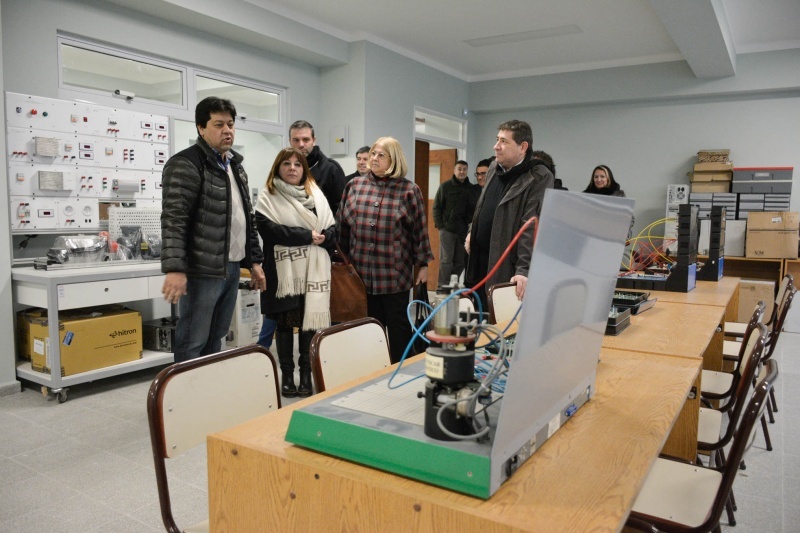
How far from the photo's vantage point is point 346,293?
10.1 feet

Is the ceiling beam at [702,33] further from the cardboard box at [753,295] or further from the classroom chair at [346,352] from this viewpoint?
the classroom chair at [346,352]

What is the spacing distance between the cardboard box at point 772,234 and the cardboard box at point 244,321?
15.7 ft

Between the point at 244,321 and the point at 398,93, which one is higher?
the point at 398,93

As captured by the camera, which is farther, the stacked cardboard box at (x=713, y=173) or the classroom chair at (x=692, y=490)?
the stacked cardboard box at (x=713, y=173)

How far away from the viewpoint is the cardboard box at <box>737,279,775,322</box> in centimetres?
563

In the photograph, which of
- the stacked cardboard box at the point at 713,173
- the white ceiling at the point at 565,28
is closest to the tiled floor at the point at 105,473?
the white ceiling at the point at 565,28

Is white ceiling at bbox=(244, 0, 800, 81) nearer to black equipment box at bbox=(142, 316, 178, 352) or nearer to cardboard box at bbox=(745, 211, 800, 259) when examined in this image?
cardboard box at bbox=(745, 211, 800, 259)

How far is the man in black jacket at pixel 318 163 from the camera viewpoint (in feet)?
10.8

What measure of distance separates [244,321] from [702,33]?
427 cm

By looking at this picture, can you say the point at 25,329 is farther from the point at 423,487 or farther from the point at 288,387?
the point at 423,487

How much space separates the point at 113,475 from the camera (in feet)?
7.75

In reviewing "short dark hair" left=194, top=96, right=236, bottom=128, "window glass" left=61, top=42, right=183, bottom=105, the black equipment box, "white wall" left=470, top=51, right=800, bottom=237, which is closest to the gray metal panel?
"short dark hair" left=194, top=96, right=236, bottom=128

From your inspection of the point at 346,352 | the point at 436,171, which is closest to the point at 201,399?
the point at 346,352

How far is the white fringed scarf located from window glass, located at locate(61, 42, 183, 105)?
1.92 meters
